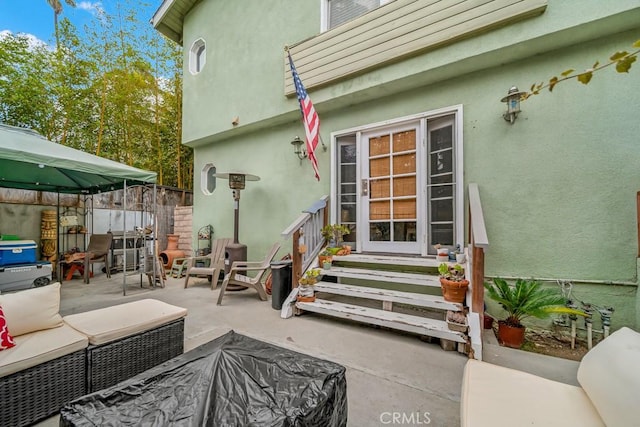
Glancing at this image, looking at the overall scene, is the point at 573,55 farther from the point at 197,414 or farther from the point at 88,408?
the point at 88,408

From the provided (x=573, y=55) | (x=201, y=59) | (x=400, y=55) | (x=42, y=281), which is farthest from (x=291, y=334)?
(x=201, y=59)

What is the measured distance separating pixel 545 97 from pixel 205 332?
15.4ft

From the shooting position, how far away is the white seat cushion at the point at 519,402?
3.54 feet

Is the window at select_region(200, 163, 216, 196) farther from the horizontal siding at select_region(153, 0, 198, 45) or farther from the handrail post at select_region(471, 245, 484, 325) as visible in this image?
the handrail post at select_region(471, 245, 484, 325)

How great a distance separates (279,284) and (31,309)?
237cm

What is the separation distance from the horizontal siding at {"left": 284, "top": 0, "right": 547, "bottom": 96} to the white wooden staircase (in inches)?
108

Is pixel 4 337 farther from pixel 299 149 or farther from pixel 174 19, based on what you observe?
pixel 174 19

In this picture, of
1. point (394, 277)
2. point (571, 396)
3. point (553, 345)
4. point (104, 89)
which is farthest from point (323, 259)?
point (104, 89)

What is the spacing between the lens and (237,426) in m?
1.00

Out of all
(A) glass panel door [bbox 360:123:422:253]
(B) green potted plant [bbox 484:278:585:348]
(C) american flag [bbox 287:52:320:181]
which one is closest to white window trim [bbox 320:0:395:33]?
(C) american flag [bbox 287:52:320:181]

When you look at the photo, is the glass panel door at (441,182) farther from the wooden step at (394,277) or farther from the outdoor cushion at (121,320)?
the outdoor cushion at (121,320)

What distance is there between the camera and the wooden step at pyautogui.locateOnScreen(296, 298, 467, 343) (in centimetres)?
245

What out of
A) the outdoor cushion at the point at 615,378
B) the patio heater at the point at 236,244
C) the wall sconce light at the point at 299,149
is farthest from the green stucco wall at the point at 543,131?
the outdoor cushion at the point at 615,378

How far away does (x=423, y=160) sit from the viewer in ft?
11.9
